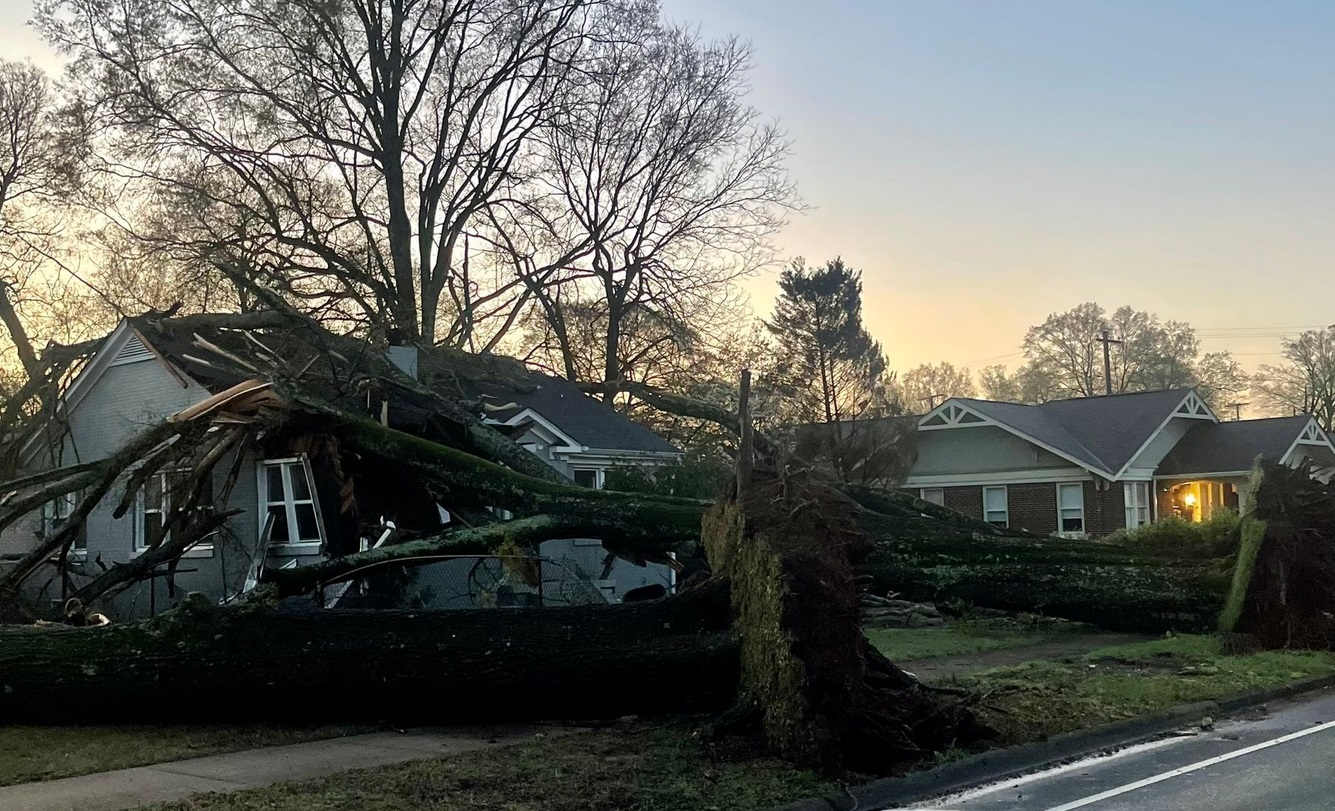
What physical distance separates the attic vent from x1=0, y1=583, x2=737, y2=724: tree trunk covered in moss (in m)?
12.4

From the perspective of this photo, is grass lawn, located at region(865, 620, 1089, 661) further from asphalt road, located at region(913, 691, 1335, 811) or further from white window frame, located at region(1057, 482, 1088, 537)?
white window frame, located at region(1057, 482, 1088, 537)

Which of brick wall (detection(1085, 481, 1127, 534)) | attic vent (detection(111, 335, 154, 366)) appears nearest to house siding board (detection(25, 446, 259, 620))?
attic vent (detection(111, 335, 154, 366))

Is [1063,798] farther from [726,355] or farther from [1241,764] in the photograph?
[726,355]

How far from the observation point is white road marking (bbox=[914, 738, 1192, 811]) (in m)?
7.76

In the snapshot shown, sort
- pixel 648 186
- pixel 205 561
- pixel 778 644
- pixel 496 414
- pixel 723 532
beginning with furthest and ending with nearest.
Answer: pixel 648 186 < pixel 496 414 < pixel 205 561 < pixel 723 532 < pixel 778 644

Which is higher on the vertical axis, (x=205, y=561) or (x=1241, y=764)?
(x=205, y=561)

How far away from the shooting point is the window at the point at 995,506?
3509 centimetres

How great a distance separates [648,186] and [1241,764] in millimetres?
27198

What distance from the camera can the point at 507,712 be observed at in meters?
9.80

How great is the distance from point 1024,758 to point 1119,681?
3.37 m

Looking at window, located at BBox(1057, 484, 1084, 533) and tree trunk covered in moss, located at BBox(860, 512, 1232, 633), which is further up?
window, located at BBox(1057, 484, 1084, 533)

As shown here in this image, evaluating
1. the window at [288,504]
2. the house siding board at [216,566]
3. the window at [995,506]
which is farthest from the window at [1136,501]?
the house siding board at [216,566]

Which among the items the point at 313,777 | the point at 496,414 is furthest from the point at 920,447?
the point at 313,777

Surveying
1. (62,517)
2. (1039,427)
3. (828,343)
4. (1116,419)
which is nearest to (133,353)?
(62,517)
